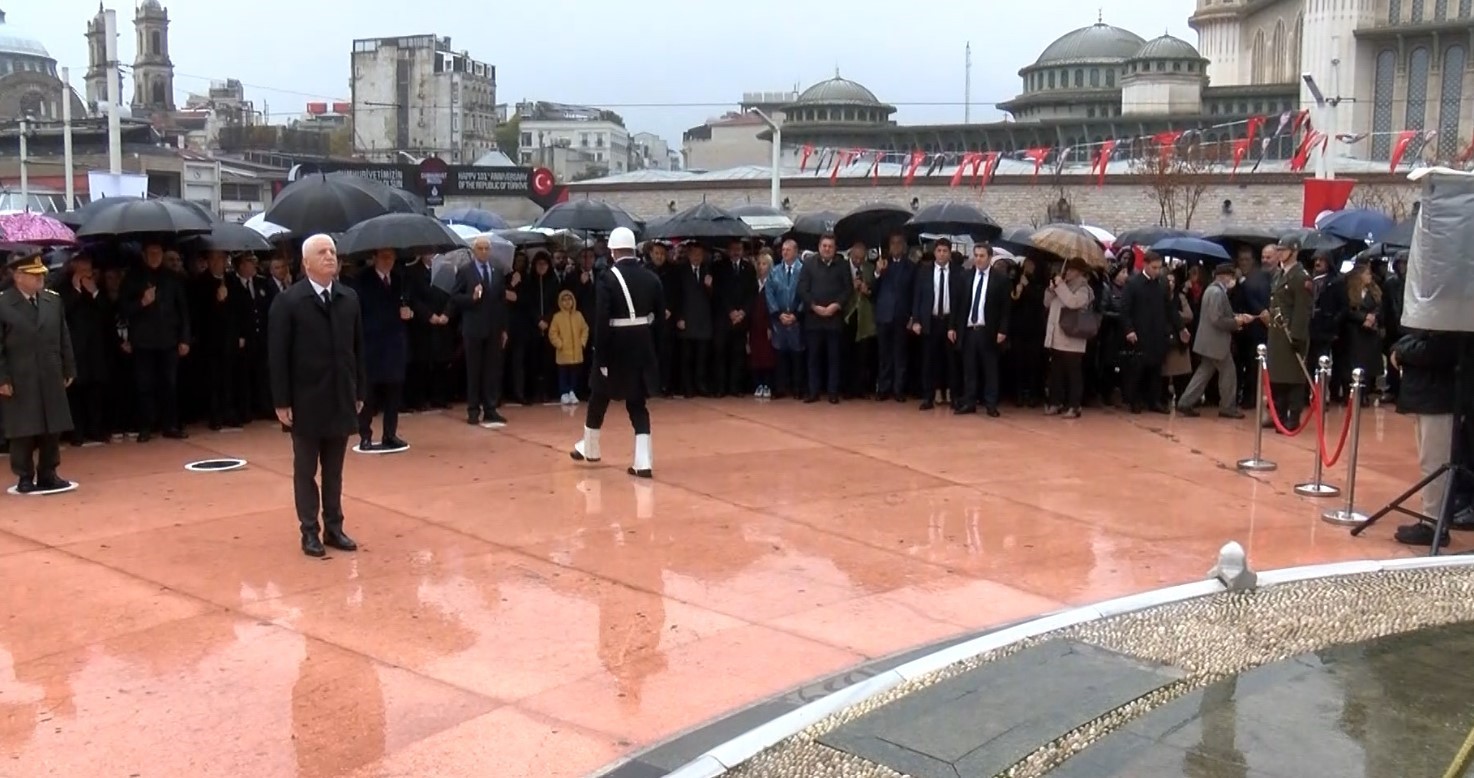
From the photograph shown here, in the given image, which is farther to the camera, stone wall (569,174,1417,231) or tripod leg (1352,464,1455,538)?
stone wall (569,174,1417,231)

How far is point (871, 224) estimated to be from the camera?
14.7m

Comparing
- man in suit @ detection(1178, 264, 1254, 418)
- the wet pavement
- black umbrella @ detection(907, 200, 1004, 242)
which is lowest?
the wet pavement

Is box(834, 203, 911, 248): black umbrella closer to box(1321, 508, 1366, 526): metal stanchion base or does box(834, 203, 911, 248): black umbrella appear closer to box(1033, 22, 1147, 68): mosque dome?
box(1321, 508, 1366, 526): metal stanchion base

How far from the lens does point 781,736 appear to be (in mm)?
5031

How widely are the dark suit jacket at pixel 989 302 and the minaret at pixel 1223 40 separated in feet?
244

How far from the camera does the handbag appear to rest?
12.9 m

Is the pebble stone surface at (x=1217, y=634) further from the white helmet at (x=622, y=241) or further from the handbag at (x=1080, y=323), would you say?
the handbag at (x=1080, y=323)

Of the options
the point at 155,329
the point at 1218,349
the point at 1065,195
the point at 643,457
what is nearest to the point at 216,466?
the point at 155,329

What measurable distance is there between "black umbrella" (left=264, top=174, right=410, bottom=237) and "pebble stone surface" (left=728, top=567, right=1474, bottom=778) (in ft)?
24.8

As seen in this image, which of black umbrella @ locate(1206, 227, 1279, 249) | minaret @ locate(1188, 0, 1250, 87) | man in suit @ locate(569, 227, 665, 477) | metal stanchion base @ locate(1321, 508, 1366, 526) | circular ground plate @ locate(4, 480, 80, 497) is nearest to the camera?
metal stanchion base @ locate(1321, 508, 1366, 526)

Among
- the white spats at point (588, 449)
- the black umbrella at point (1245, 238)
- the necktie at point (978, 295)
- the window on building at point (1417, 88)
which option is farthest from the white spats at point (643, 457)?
the window on building at point (1417, 88)

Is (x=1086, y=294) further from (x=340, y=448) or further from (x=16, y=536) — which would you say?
(x=16, y=536)

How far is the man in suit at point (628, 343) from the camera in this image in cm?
988

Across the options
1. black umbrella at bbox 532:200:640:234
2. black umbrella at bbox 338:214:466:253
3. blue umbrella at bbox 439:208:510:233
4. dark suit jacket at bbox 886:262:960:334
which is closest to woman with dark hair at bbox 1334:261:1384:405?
dark suit jacket at bbox 886:262:960:334
